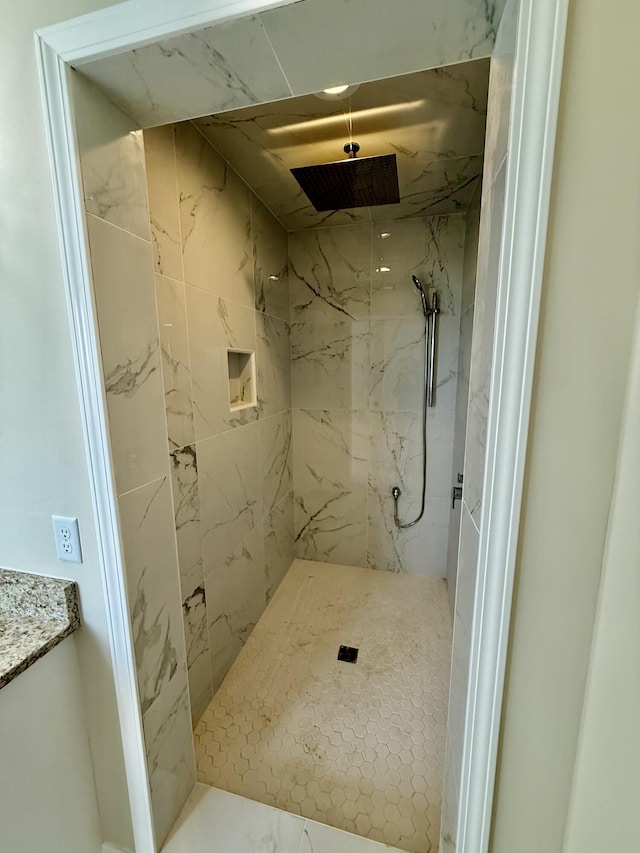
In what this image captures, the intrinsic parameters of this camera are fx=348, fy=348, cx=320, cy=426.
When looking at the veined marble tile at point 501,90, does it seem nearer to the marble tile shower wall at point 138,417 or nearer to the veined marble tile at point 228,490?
the marble tile shower wall at point 138,417

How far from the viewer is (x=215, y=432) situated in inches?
65.2

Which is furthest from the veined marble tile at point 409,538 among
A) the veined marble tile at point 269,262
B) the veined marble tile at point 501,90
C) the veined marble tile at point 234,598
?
A: the veined marble tile at point 501,90

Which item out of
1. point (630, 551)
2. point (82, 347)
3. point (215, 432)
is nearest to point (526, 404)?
point (630, 551)

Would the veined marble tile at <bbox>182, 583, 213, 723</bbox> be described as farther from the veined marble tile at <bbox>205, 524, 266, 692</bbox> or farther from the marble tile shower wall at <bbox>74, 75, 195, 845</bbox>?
the marble tile shower wall at <bbox>74, 75, 195, 845</bbox>

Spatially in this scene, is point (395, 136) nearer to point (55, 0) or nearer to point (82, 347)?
point (55, 0)

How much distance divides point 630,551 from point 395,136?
1.79 metres

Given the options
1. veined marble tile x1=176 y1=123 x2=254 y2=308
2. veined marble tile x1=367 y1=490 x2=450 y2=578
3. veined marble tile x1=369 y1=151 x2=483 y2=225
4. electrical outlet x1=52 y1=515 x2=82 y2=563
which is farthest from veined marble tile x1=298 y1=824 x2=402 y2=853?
veined marble tile x1=369 y1=151 x2=483 y2=225

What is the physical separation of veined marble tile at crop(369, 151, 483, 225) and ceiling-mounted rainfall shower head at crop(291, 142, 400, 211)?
22cm

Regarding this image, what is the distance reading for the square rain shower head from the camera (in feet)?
4.65

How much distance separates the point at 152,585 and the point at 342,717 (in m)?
1.15

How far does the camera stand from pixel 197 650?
1545 millimetres

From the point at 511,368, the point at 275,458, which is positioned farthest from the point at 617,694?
the point at 275,458

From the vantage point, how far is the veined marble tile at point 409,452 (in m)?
2.44

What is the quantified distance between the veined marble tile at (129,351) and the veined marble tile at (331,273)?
1.61m
